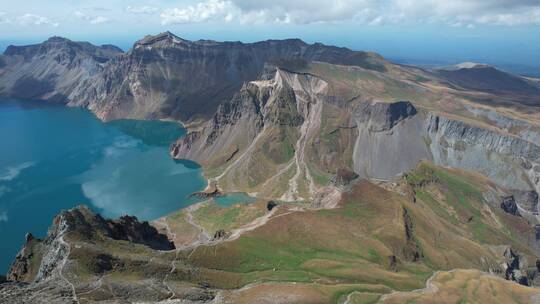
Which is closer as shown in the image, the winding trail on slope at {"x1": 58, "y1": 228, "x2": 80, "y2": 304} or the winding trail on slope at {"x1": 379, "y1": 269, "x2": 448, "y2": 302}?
the winding trail on slope at {"x1": 58, "y1": 228, "x2": 80, "y2": 304}

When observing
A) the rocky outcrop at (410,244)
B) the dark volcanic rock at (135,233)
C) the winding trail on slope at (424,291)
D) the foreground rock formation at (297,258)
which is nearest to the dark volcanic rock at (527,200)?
the foreground rock formation at (297,258)

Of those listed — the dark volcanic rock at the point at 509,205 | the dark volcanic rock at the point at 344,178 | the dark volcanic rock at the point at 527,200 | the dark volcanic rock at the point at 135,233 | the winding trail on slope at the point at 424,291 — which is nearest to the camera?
the winding trail on slope at the point at 424,291

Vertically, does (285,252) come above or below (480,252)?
above

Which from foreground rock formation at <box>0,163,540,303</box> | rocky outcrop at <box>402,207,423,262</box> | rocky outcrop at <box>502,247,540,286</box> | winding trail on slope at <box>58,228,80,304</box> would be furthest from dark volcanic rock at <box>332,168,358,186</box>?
winding trail on slope at <box>58,228,80,304</box>

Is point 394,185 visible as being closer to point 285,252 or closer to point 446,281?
point 446,281

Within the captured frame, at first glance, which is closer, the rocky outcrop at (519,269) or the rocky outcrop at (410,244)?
the rocky outcrop at (410,244)

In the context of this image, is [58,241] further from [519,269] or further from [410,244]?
[519,269]

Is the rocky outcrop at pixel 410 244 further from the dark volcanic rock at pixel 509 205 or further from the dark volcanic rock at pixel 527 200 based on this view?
the dark volcanic rock at pixel 527 200

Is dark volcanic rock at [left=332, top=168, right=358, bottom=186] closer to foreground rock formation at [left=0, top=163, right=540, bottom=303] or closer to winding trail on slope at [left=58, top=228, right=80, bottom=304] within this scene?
foreground rock formation at [left=0, top=163, right=540, bottom=303]

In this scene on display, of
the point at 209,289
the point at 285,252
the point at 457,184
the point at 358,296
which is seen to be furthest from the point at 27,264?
the point at 457,184

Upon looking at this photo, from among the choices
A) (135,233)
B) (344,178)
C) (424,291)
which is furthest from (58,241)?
(344,178)

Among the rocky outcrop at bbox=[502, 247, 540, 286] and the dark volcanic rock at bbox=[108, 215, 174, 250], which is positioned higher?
the dark volcanic rock at bbox=[108, 215, 174, 250]
